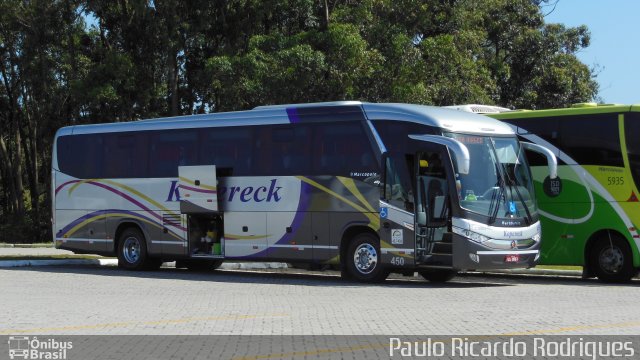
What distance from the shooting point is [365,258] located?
19.8m

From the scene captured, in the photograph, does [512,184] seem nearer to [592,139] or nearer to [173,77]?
[592,139]

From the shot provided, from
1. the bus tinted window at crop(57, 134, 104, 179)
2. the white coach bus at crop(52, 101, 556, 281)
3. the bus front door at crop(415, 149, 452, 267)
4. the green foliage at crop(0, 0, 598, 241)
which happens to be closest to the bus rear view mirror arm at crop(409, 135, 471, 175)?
the white coach bus at crop(52, 101, 556, 281)

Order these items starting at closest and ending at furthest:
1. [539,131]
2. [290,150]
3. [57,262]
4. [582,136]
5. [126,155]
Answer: [582,136] < [290,150] < [539,131] < [126,155] < [57,262]

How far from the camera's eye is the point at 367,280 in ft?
65.1

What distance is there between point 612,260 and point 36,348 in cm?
1383

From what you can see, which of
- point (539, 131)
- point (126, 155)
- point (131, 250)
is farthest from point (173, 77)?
point (539, 131)

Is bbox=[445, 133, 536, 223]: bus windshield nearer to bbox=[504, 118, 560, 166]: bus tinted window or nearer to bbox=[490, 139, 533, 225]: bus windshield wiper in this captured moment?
bbox=[490, 139, 533, 225]: bus windshield wiper

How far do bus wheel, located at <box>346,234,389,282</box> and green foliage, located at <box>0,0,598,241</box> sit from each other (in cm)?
1384

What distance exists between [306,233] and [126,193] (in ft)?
18.5

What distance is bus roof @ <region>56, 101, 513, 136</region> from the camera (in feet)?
62.5

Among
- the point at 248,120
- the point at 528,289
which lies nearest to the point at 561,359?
the point at 528,289

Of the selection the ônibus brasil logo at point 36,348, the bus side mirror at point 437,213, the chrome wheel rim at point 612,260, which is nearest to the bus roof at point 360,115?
the bus side mirror at point 437,213

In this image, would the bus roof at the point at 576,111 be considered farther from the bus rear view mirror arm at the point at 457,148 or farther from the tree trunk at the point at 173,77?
the tree trunk at the point at 173,77

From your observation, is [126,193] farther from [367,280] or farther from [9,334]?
[9,334]
